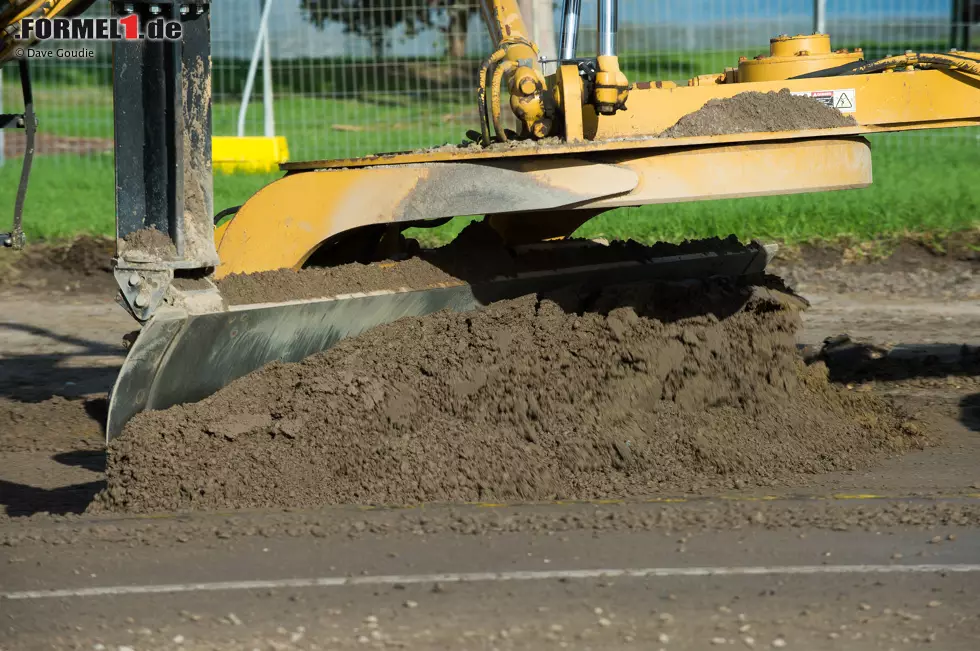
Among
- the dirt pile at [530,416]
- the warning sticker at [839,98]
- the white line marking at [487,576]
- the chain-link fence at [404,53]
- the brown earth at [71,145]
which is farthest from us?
the brown earth at [71,145]

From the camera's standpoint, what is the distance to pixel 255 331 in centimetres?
446

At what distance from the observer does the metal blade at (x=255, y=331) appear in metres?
4.16

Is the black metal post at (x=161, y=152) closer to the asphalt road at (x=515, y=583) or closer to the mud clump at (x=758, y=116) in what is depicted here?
the asphalt road at (x=515, y=583)

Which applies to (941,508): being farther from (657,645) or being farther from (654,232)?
(654,232)

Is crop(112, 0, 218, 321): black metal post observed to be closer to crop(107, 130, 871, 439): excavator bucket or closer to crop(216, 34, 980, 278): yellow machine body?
crop(107, 130, 871, 439): excavator bucket

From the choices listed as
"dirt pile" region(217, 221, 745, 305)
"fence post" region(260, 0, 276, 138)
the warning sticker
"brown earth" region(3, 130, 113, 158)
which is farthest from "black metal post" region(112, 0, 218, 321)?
"brown earth" region(3, 130, 113, 158)

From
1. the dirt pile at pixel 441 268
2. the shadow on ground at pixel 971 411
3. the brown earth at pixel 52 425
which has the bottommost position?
the shadow on ground at pixel 971 411

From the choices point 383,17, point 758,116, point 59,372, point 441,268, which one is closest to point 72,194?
point 383,17

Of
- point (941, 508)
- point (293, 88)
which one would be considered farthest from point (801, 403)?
point (293, 88)

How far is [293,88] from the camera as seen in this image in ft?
42.5

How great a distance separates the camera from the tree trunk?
12500mm

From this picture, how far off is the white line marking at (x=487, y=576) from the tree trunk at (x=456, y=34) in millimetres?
9283

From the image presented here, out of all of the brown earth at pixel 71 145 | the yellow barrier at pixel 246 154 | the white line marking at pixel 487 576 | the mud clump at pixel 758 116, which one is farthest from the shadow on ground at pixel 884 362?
the brown earth at pixel 71 145

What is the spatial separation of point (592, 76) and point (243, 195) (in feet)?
21.3
